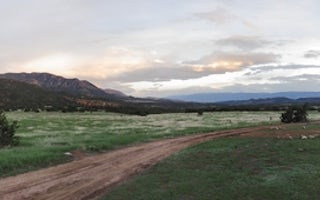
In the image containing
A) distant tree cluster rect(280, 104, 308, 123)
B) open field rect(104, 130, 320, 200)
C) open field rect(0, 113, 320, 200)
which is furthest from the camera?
distant tree cluster rect(280, 104, 308, 123)

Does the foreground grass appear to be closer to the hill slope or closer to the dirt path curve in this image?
the dirt path curve

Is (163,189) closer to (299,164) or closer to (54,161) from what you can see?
(299,164)

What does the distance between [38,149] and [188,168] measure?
10.8 m

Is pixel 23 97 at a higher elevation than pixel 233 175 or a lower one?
higher

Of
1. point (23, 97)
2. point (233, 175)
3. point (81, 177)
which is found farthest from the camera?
point (23, 97)

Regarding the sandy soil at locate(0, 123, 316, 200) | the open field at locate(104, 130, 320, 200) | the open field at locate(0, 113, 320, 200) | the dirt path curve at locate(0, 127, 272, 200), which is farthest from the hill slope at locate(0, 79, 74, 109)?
the open field at locate(104, 130, 320, 200)

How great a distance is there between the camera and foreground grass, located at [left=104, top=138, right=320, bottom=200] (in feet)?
59.8

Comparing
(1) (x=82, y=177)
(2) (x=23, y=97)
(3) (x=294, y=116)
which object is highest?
(2) (x=23, y=97)

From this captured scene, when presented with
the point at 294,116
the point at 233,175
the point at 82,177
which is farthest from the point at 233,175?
the point at 294,116

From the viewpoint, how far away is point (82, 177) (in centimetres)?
2177

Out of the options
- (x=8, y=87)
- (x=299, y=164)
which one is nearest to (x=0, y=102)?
(x=8, y=87)

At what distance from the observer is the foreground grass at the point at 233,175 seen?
18234mm

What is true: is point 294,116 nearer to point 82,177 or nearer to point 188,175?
point 188,175

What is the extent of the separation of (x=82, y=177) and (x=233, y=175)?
6472 millimetres
